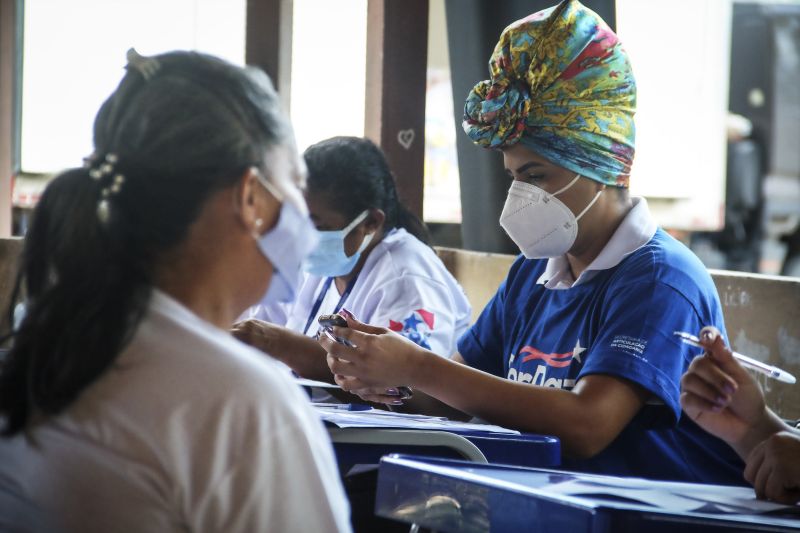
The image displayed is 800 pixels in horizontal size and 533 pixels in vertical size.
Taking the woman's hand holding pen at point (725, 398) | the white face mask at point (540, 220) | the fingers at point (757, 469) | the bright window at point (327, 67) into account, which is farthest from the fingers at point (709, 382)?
the bright window at point (327, 67)

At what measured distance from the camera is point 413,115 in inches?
194

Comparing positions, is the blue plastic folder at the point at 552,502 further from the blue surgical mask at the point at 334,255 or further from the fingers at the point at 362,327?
the blue surgical mask at the point at 334,255

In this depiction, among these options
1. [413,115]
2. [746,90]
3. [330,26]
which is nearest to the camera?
[413,115]

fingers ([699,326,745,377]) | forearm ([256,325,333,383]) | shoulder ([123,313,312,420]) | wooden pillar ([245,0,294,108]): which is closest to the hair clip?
shoulder ([123,313,312,420])

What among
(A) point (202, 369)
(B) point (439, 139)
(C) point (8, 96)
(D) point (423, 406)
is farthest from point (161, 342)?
(B) point (439, 139)

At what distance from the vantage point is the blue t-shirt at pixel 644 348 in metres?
2.49

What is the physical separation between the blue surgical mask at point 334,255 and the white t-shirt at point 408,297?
5cm

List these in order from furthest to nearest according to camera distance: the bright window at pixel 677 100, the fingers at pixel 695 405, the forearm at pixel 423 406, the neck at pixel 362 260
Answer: the bright window at pixel 677 100
the neck at pixel 362 260
the forearm at pixel 423 406
the fingers at pixel 695 405

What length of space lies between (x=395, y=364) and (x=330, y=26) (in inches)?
193

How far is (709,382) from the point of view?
2.14 metres

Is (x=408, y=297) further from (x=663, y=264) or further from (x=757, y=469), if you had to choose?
(x=757, y=469)

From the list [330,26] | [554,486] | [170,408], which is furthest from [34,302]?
[330,26]

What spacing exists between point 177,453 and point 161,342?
14 cm

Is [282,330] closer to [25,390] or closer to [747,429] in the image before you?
[747,429]
